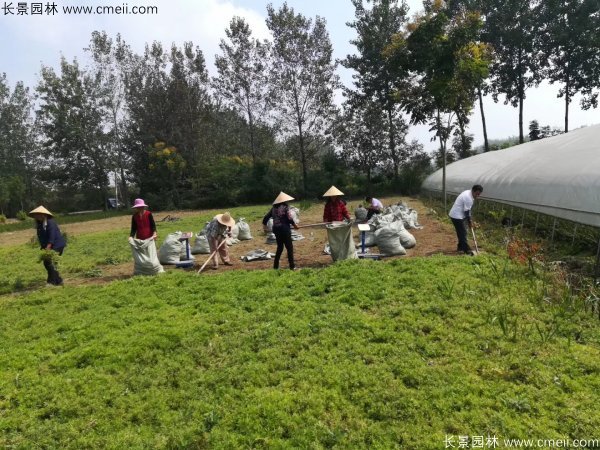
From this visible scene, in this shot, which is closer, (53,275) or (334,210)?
(53,275)

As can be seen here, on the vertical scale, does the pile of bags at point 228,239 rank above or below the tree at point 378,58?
below

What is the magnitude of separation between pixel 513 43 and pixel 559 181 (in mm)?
23145

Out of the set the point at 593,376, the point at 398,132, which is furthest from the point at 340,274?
the point at 398,132

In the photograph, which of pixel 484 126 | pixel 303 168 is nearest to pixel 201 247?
pixel 303 168

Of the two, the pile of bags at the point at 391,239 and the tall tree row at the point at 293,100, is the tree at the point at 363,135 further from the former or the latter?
the pile of bags at the point at 391,239

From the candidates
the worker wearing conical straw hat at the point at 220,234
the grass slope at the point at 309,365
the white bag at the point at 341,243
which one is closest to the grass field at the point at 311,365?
the grass slope at the point at 309,365

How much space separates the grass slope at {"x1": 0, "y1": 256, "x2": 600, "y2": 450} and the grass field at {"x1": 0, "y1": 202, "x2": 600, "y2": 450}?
15mm

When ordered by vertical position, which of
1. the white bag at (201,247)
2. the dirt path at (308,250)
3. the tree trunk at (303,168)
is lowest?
the dirt path at (308,250)

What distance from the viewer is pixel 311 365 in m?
3.86

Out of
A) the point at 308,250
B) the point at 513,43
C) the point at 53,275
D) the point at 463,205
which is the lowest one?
the point at 308,250

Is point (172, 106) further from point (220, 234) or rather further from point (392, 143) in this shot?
point (220, 234)

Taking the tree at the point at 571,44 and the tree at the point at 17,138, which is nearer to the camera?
the tree at the point at 571,44

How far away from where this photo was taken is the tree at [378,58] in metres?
26.9

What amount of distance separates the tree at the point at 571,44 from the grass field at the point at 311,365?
84.4ft
